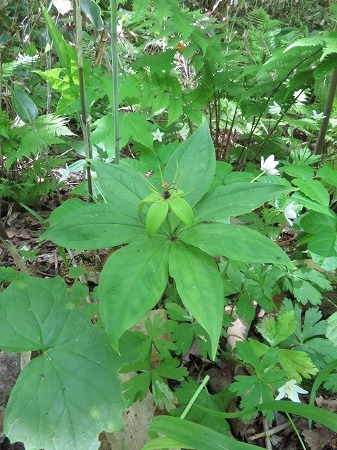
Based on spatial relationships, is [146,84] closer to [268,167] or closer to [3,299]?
[268,167]

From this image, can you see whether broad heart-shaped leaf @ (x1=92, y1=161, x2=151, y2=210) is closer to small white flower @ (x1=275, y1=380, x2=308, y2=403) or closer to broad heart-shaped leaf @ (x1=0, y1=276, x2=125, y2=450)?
broad heart-shaped leaf @ (x1=0, y1=276, x2=125, y2=450)

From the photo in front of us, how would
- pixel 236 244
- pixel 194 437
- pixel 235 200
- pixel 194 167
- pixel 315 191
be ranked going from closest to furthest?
pixel 194 437, pixel 236 244, pixel 235 200, pixel 194 167, pixel 315 191

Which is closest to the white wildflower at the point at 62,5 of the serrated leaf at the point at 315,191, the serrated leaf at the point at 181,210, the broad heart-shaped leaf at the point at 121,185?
the broad heart-shaped leaf at the point at 121,185

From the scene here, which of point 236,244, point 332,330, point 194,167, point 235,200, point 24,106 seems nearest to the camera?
point 236,244

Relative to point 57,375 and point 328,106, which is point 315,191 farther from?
point 57,375

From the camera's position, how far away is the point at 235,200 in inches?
47.7

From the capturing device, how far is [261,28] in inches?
121

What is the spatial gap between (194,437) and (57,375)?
15.8 inches

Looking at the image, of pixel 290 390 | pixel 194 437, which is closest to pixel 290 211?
pixel 290 390

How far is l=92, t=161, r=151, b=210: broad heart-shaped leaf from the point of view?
4.20 ft

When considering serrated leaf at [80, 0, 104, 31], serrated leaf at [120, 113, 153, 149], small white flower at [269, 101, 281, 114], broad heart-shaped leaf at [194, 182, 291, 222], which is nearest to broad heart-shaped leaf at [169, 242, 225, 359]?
broad heart-shaped leaf at [194, 182, 291, 222]

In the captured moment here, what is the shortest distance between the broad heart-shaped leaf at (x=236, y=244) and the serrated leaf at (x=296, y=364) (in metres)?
0.57

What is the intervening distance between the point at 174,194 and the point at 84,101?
793 mm

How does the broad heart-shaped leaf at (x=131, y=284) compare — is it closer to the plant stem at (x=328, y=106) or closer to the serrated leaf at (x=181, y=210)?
the serrated leaf at (x=181, y=210)
